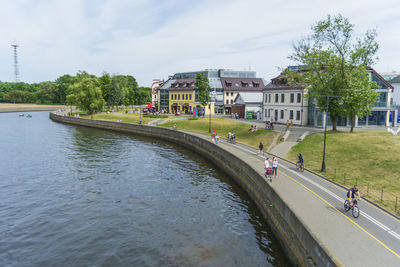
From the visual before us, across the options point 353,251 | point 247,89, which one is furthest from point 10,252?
point 247,89

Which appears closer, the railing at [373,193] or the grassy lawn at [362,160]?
the railing at [373,193]

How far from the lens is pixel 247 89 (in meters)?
98.5

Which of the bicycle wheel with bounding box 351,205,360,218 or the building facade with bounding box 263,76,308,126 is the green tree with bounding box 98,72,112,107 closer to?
the building facade with bounding box 263,76,308,126

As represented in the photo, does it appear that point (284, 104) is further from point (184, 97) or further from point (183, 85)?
point (183, 85)

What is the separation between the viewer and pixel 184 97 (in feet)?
327

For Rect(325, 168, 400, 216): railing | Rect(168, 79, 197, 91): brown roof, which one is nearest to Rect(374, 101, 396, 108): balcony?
Rect(325, 168, 400, 216): railing

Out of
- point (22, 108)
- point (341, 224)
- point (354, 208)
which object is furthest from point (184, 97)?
point (22, 108)

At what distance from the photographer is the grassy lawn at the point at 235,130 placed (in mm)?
48312

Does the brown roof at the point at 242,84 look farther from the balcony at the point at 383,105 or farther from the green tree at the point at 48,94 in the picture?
the green tree at the point at 48,94

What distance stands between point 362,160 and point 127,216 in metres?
25.3

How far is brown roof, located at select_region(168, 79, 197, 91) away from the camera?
9844 centimetres

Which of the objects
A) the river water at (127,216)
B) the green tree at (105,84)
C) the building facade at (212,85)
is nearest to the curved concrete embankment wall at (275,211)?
the river water at (127,216)

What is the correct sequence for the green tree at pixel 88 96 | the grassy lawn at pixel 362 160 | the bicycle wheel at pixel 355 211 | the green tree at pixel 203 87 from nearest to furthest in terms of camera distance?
the bicycle wheel at pixel 355 211 → the grassy lawn at pixel 362 160 → the green tree at pixel 203 87 → the green tree at pixel 88 96

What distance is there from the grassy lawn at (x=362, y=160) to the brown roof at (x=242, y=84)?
55110 mm
